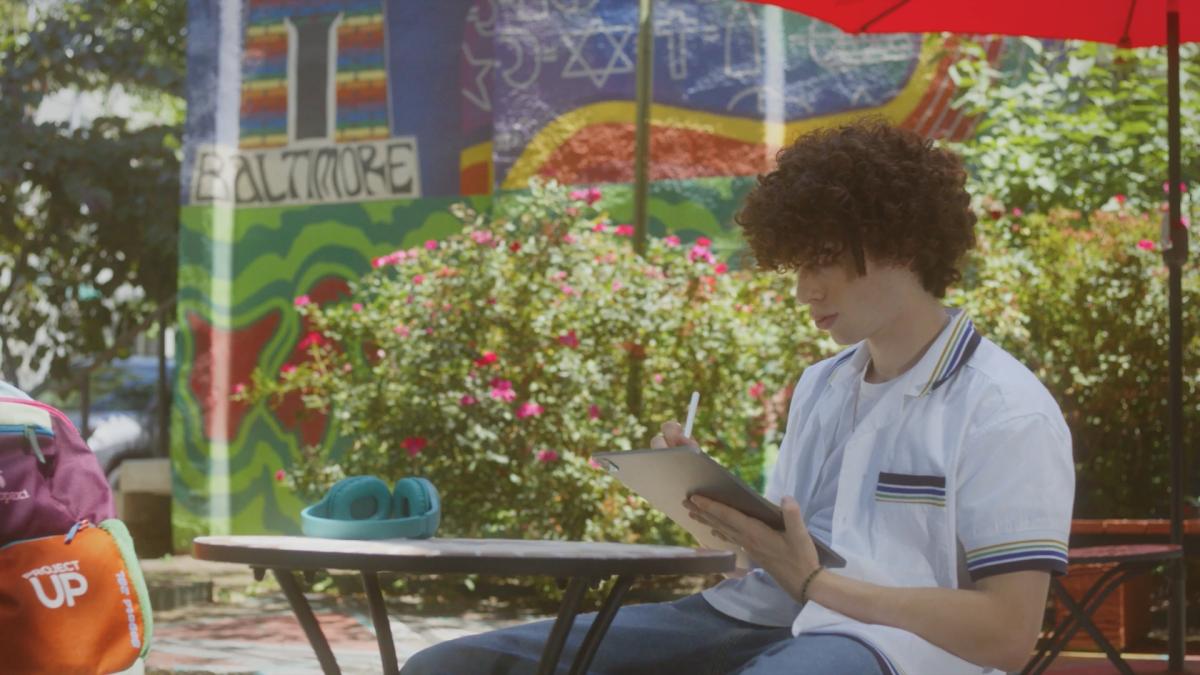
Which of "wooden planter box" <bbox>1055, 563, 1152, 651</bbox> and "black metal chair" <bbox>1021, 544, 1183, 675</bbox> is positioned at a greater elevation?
"black metal chair" <bbox>1021, 544, 1183, 675</bbox>

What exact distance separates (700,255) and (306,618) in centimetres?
499

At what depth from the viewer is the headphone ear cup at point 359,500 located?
2.46 meters

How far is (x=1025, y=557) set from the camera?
2162mm

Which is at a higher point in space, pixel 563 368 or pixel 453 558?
pixel 453 558

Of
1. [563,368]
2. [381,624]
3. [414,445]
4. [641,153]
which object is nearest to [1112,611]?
[563,368]

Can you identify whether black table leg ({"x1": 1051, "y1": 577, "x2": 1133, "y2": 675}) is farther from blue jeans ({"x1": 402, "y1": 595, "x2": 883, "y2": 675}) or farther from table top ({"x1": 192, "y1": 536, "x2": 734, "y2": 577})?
table top ({"x1": 192, "y1": 536, "x2": 734, "y2": 577})

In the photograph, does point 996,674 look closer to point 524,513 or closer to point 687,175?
point 524,513

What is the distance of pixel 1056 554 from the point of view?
217 cm

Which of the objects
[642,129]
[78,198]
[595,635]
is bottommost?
[595,635]

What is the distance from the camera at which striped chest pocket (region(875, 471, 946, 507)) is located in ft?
7.43

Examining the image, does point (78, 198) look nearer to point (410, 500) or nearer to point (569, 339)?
point (569, 339)

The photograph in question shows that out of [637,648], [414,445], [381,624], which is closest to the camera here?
[637,648]

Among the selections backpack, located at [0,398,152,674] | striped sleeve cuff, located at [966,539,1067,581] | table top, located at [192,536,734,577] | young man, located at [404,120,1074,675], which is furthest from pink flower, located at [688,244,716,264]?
striped sleeve cuff, located at [966,539,1067,581]

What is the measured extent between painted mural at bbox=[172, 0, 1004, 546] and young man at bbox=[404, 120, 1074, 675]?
19.0 feet
